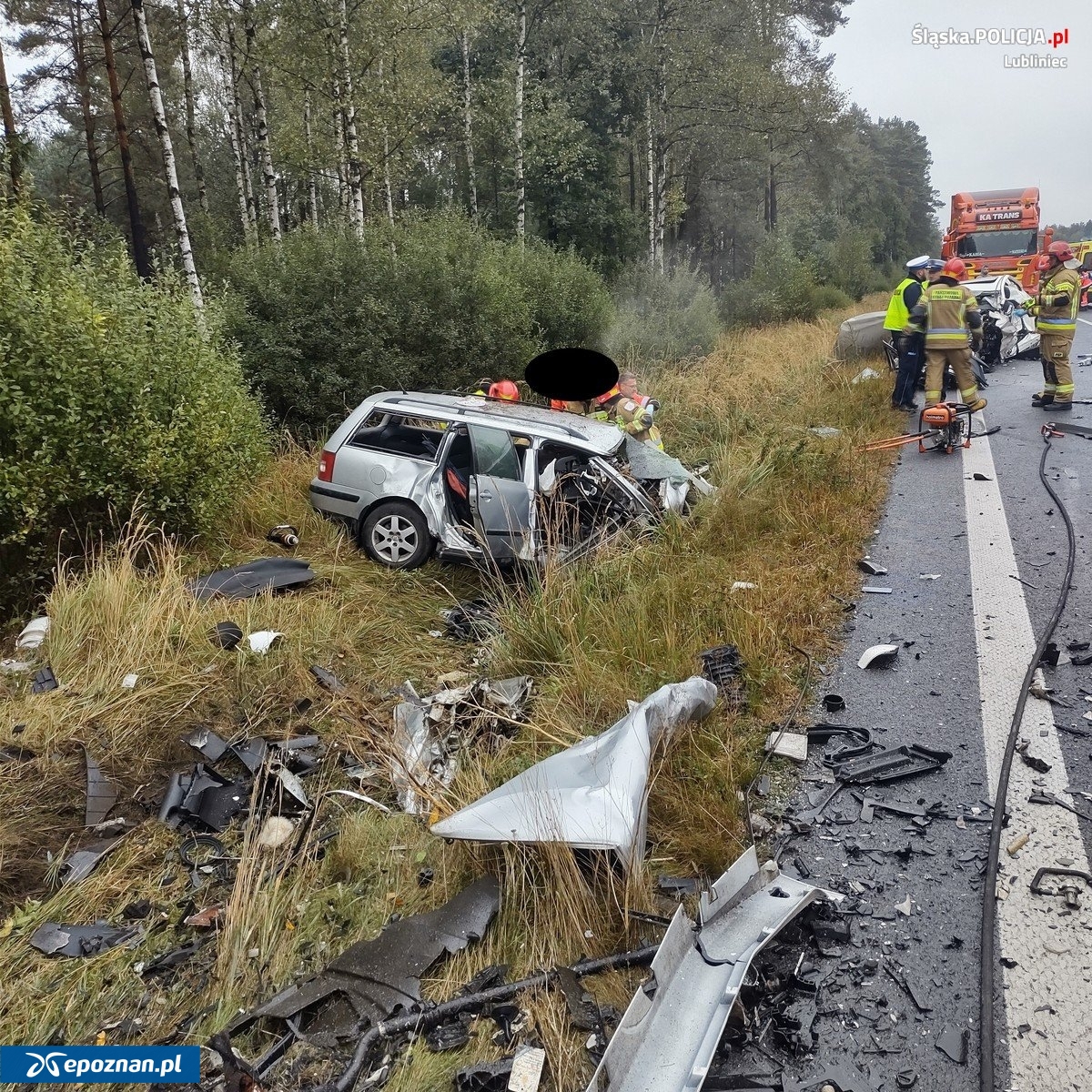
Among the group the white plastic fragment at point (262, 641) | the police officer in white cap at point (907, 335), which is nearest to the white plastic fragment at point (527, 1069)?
the white plastic fragment at point (262, 641)

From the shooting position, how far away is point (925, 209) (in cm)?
6016

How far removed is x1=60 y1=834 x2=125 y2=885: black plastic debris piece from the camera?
3.40 meters

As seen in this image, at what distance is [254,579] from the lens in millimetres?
5887

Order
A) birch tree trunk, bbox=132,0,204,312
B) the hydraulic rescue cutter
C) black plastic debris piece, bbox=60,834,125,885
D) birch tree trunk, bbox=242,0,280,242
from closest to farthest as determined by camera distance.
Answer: black plastic debris piece, bbox=60,834,125,885, the hydraulic rescue cutter, birch tree trunk, bbox=132,0,204,312, birch tree trunk, bbox=242,0,280,242

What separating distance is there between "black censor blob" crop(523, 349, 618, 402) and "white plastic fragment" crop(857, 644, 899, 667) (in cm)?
595

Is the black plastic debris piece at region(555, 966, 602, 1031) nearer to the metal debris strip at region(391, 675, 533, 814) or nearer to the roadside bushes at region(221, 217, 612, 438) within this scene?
the metal debris strip at region(391, 675, 533, 814)

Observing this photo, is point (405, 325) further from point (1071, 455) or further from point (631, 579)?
point (1071, 455)

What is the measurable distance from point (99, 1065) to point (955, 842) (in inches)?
120

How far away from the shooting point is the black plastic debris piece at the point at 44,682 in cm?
441

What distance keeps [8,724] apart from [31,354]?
8.52 ft

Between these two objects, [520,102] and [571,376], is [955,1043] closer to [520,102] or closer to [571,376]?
[571,376]

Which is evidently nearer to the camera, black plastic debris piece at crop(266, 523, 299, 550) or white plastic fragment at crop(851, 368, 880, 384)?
black plastic debris piece at crop(266, 523, 299, 550)

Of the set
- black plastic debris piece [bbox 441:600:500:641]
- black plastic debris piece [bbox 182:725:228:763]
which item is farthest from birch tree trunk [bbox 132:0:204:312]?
black plastic debris piece [bbox 182:725:228:763]

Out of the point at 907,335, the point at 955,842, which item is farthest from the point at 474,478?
the point at 907,335
